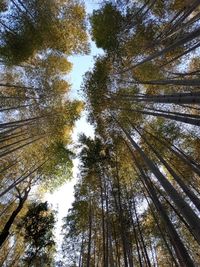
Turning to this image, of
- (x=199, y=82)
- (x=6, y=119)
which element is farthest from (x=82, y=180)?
(x=199, y=82)

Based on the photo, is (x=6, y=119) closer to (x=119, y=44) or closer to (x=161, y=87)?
(x=119, y=44)

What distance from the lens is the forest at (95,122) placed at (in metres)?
10.7

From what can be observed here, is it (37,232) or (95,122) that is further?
(95,122)

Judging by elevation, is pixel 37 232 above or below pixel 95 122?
below

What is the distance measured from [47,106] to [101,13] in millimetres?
4666

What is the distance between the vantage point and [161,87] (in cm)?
1169

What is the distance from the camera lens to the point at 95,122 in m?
13.2

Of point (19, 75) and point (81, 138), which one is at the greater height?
point (19, 75)

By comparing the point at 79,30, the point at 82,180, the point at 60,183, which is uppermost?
the point at 79,30

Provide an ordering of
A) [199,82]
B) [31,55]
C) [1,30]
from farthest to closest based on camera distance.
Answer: [31,55] < [1,30] < [199,82]

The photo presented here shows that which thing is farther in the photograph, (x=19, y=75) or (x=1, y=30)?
(x=19, y=75)

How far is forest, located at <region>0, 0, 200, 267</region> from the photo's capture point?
10719mm

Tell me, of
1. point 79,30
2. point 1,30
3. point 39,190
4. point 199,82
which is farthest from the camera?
point 39,190

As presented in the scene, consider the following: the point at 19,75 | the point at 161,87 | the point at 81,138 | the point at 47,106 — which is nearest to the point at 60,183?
the point at 81,138
